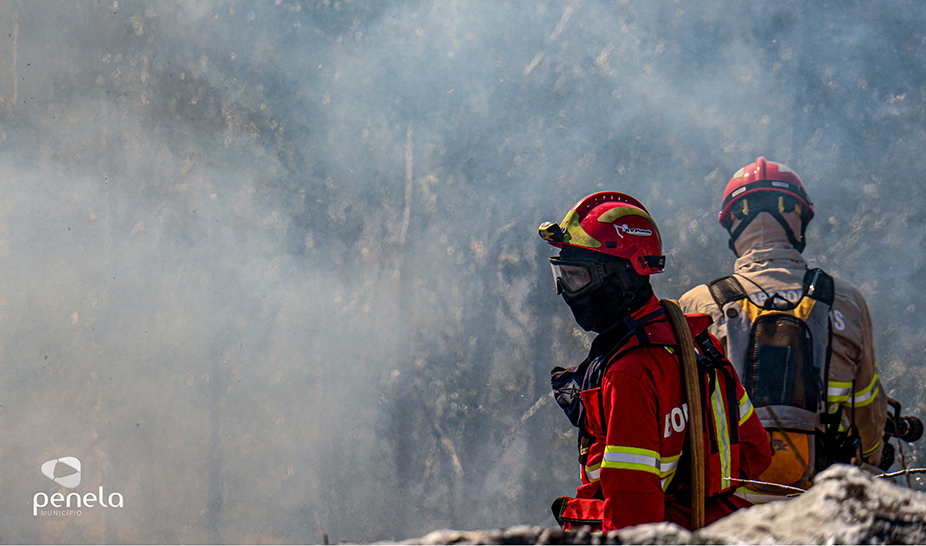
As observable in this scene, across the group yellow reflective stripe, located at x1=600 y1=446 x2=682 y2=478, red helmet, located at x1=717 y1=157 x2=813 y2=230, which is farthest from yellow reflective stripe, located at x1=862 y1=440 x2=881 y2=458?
yellow reflective stripe, located at x1=600 y1=446 x2=682 y2=478

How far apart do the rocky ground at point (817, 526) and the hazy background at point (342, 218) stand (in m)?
5.56

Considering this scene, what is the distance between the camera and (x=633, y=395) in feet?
5.58

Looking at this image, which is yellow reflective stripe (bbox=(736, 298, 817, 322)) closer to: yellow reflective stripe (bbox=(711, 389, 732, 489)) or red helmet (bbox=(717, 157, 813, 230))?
red helmet (bbox=(717, 157, 813, 230))

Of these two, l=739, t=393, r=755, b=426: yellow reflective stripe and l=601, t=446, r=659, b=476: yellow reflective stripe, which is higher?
l=739, t=393, r=755, b=426: yellow reflective stripe

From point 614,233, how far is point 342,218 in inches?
219

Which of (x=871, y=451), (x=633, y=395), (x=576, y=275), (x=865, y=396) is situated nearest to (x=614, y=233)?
(x=576, y=275)

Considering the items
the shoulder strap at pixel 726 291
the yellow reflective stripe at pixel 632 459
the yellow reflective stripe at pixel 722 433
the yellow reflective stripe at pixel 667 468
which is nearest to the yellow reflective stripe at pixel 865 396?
the shoulder strap at pixel 726 291

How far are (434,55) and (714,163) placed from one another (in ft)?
11.4

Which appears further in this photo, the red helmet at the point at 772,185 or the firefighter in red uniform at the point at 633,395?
the red helmet at the point at 772,185

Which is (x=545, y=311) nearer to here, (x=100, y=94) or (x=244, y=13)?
(x=244, y=13)

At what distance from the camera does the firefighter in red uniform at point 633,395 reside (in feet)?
5.45

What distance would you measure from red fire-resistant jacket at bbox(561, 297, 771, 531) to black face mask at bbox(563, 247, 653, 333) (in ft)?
0.37

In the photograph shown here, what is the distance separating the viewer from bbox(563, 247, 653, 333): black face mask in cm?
206

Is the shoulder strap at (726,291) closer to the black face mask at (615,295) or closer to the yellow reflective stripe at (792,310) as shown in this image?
the yellow reflective stripe at (792,310)
